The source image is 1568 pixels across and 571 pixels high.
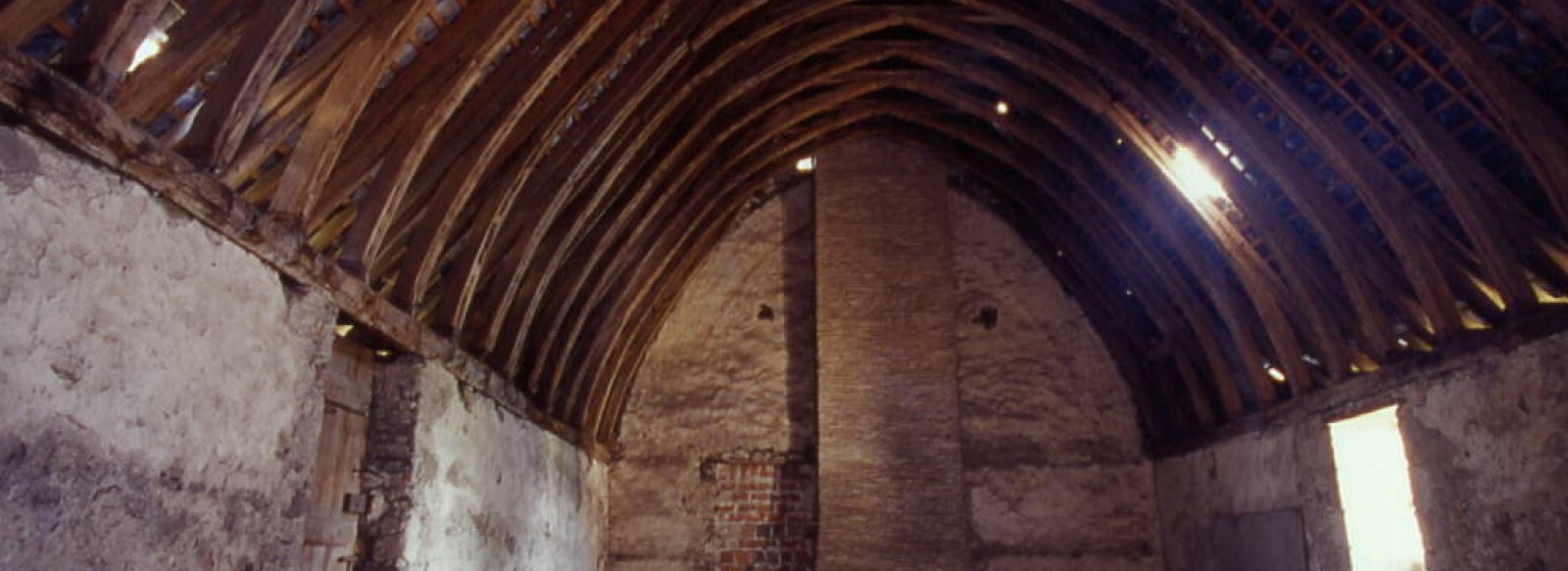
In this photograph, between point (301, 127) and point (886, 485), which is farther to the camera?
point (886, 485)

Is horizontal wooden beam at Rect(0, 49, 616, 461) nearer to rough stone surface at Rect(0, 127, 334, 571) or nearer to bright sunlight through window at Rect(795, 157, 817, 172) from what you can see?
rough stone surface at Rect(0, 127, 334, 571)

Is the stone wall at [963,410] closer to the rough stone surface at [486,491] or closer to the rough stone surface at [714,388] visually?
the rough stone surface at [714,388]

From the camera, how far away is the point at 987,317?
31.2 ft

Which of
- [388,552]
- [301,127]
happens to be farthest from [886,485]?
[301,127]

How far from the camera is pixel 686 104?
7.07 metres

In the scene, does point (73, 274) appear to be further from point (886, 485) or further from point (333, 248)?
point (886, 485)

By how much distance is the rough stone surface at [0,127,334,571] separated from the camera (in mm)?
2701

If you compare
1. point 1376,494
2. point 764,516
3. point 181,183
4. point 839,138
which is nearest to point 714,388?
point 764,516

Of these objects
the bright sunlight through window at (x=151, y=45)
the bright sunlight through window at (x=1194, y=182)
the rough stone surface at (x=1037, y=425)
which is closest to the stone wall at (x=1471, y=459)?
the bright sunlight through window at (x=1194, y=182)

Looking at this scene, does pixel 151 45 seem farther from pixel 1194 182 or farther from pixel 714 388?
pixel 714 388

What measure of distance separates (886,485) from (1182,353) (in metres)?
2.54

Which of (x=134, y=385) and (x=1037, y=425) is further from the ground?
(x=1037, y=425)

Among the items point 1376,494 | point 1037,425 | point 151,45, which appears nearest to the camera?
point 151,45

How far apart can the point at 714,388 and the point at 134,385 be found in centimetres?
643
